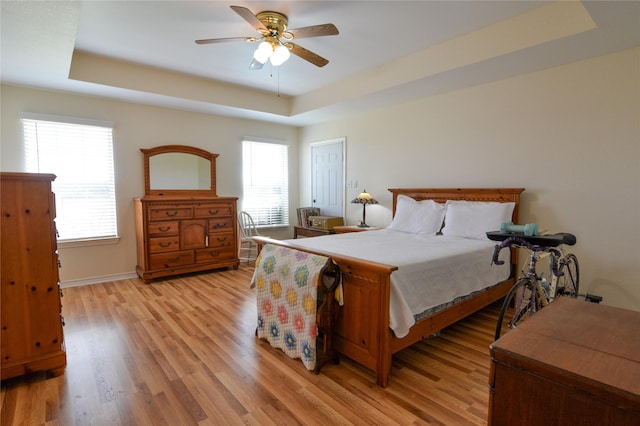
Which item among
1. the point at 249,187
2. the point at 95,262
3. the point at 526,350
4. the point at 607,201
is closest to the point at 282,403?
the point at 526,350

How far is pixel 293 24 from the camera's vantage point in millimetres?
2832

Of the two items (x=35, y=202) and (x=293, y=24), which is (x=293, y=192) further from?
(x=35, y=202)

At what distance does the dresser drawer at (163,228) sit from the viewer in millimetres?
4113

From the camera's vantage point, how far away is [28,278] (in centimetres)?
200

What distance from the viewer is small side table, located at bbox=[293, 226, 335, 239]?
16.6 ft

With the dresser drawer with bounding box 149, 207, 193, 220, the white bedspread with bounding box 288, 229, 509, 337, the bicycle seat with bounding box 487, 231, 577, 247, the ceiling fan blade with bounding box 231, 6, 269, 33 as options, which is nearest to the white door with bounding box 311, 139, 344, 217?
the white bedspread with bounding box 288, 229, 509, 337

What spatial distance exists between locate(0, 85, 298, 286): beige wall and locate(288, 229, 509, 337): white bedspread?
9.19 feet

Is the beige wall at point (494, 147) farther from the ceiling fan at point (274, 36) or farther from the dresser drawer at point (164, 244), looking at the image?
the ceiling fan at point (274, 36)

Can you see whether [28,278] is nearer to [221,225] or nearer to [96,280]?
[96,280]

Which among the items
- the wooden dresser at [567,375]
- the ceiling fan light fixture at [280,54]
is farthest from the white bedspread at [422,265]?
the ceiling fan light fixture at [280,54]

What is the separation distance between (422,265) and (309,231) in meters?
3.23

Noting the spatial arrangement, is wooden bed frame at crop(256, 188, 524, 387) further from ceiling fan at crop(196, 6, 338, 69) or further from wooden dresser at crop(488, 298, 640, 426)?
ceiling fan at crop(196, 6, 338, 69)

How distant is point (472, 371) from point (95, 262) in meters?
4.40

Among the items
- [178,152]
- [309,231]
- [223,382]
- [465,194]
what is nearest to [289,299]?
[223,382]
